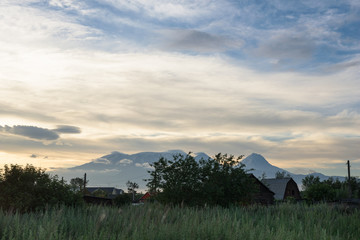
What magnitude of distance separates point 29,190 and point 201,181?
399 inches

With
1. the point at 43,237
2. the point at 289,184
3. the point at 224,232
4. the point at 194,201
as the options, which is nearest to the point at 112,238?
the point at 43,237

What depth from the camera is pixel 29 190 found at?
21984 mm

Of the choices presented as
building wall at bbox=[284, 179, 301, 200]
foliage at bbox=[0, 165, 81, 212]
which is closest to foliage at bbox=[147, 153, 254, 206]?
foliage at bbox=[0, 165, 81, 212]

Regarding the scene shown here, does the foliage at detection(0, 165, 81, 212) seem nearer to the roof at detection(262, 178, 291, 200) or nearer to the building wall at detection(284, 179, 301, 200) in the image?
the roof at detection(262, 178, 291, 200)

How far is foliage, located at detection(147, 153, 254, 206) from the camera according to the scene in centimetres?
2344

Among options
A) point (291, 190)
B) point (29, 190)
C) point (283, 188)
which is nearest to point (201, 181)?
point (29, 190)

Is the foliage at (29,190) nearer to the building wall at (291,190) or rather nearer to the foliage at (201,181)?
the foliage at (201,181)

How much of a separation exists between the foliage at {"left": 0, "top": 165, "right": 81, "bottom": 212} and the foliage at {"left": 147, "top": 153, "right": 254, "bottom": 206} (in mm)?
5384

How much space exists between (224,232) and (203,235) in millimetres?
562

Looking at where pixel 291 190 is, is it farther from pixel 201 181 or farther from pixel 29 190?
pixel 29 190

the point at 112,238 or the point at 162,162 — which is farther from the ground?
the point at 162,162

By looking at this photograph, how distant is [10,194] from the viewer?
21.8 meters

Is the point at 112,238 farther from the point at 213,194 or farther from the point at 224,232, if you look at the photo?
the point at 213,194

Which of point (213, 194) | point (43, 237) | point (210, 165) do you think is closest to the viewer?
point (43, 237)
